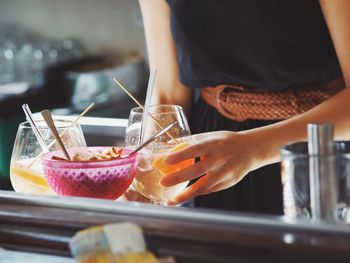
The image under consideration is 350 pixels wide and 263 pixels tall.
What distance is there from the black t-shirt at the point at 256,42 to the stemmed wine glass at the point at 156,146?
422mm

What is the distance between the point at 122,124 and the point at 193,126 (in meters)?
0.35

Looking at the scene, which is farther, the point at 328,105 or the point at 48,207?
the point at 328,105

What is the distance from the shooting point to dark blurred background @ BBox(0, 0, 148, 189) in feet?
19.3

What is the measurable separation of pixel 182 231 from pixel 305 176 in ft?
0.61

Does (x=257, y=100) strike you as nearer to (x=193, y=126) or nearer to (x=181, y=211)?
(x=193, y=126)

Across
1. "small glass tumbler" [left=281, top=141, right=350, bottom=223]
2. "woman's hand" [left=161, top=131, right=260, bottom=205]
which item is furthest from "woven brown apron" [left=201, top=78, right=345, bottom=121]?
"small glass tumbler" [left=281, top=141, right=350, bottom=223]

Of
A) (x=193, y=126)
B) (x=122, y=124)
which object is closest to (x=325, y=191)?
(x=122, y=124)

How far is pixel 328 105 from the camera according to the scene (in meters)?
1.45

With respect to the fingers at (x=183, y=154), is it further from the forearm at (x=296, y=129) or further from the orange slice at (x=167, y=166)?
the forearm at (x=296, y=129)

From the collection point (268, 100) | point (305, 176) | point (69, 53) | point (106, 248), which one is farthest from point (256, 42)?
point (69, 53)

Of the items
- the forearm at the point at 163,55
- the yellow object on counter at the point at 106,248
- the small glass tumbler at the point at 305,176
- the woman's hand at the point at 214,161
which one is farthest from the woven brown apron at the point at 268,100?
the yellow object on counter at the point at 106,248

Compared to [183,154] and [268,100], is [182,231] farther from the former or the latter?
[268,100]

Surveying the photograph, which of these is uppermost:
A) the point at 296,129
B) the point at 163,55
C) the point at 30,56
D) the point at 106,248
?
the point at 30,56

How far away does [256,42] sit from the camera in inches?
68.2
